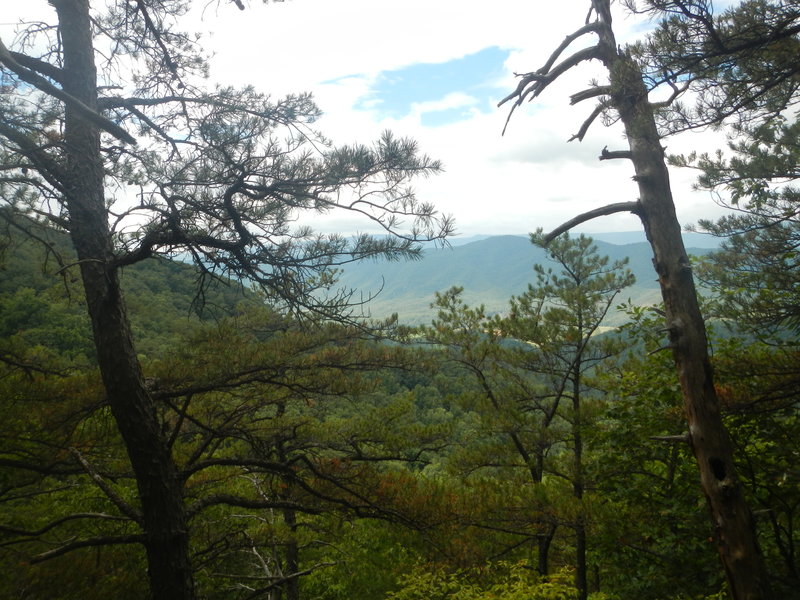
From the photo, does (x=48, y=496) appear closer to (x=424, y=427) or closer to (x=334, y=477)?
(x=334, y=477)

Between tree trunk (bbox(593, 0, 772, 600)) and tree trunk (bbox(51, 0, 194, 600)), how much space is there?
3.03 m

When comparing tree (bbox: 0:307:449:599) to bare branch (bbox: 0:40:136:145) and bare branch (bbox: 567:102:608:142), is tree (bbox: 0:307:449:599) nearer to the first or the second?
bare branch (bbox: 0:40:136:145)

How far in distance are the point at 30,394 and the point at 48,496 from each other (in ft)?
9.41

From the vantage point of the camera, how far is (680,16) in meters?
2.55

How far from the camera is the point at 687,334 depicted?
310 centimetres

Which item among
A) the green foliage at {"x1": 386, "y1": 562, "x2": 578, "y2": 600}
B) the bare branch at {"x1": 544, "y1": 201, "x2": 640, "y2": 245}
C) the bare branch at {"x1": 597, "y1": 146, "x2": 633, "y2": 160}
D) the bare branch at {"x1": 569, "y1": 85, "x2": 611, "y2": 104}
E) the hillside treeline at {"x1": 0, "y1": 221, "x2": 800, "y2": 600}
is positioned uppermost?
the bare branch at {"x1": 569, "y1": 85, "x2": 611, "y2": 104}

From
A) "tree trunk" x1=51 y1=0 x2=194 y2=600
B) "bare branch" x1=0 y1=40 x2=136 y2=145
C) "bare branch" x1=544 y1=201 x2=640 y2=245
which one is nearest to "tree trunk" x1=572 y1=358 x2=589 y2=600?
"bare branch" x1=544 y1=201 x2=640 y2=245

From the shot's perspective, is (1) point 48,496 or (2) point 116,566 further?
(1) point 48,496

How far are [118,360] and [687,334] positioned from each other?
3.36 m

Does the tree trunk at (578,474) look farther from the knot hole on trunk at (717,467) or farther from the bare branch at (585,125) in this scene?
the bare branch at (585,125)

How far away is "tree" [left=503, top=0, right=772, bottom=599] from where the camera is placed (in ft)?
9.30

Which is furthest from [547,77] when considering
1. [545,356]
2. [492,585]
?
[492,585]

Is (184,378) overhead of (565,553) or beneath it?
overhead

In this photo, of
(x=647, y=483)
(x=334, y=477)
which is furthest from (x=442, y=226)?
(x=647, y=483)
